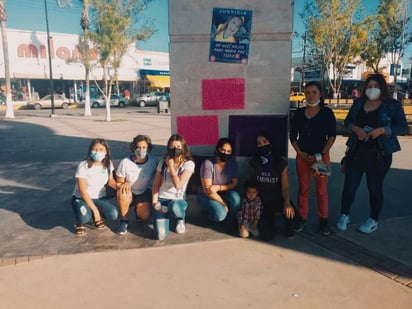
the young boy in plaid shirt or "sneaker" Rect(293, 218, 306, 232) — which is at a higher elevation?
the young boy in plaid shirt

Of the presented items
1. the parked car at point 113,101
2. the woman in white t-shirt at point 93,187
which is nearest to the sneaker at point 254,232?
the woman in white t-shirt at point 93,187

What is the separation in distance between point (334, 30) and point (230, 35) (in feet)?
63.3

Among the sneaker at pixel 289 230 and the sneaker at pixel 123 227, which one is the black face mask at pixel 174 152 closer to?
the sneaker at pixel 123 227

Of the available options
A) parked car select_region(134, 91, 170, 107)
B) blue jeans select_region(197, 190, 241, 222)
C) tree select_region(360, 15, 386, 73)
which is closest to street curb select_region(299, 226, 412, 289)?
blue jeans select_region(197, 190, 241, 222)

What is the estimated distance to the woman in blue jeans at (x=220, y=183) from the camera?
3889 millimetres

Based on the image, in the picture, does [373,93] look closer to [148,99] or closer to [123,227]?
[123,227]

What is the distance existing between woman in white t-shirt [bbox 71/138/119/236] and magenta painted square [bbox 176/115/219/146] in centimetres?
97

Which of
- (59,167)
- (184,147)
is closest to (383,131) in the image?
(184,147)

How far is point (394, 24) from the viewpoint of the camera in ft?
77.9

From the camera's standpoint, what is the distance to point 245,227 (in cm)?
382

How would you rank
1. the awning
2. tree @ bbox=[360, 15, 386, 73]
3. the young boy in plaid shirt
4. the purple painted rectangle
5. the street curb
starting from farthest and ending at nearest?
the awning
tree @ bbox=[360, 15, 386, 73]
the purple painted rectangle
the young boy in plaid shirt
the street curb

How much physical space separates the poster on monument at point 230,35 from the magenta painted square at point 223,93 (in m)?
0.25

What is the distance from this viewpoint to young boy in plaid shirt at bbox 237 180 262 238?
3777 mm

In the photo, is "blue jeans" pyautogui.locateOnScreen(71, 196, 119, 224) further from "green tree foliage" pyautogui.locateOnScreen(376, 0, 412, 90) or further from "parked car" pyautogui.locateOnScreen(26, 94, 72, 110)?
"parked car" pyautogui.locateOnScreen(26, 94, 72, 110)
